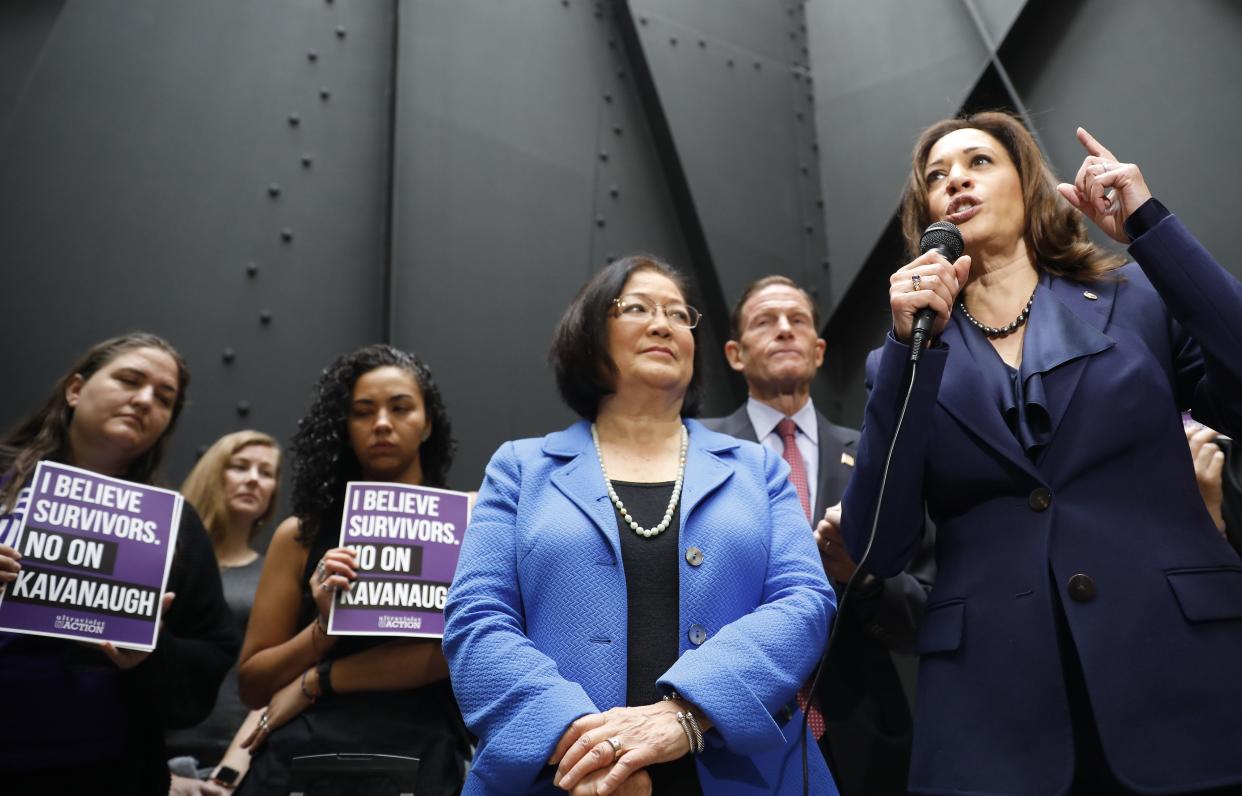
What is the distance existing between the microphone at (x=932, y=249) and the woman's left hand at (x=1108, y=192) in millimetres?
196

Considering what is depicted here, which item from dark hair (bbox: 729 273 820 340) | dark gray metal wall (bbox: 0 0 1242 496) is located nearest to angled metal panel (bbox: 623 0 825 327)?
dark gray metal wall (bbox: 0 0 1242 496)

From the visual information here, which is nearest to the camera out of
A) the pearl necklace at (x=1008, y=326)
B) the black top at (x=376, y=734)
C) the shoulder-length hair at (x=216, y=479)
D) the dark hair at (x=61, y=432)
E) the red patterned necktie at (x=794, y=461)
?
the pearl necklace at (x=1008, y=326)

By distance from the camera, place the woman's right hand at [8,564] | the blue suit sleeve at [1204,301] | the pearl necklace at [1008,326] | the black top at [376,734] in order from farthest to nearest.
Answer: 1. the black top at [376,734]
2. the woman's right hand at [8,564]
3. the pearl necklace at [1008,326]
4. the blue suit sleeve at [1204,301]

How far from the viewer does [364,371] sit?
8.71ft

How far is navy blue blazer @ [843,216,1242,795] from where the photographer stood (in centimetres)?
126

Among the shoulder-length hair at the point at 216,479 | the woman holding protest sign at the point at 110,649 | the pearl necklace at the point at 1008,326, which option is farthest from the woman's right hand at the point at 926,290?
the shoulder-length hair at the point at 216,479

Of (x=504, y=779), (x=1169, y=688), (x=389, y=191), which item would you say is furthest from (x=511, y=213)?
(x=1169, y=688)

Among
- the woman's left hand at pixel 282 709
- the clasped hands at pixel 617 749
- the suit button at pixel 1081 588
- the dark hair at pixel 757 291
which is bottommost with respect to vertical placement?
the clasped hands at pixel 617 749

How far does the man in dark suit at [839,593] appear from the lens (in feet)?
6.98

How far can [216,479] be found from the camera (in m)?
3.02

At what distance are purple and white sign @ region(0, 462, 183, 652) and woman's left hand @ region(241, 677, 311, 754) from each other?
0.30 meters

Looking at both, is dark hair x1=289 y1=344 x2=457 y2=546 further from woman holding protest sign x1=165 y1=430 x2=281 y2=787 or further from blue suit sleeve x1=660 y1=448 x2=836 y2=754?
blue suit sleeve x1=660 y1=448 x2=836 y2=754

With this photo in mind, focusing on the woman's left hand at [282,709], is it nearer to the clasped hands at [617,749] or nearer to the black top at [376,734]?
the black top at [376,734]

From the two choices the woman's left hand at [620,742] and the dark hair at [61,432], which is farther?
the dark hair at [61,432]
